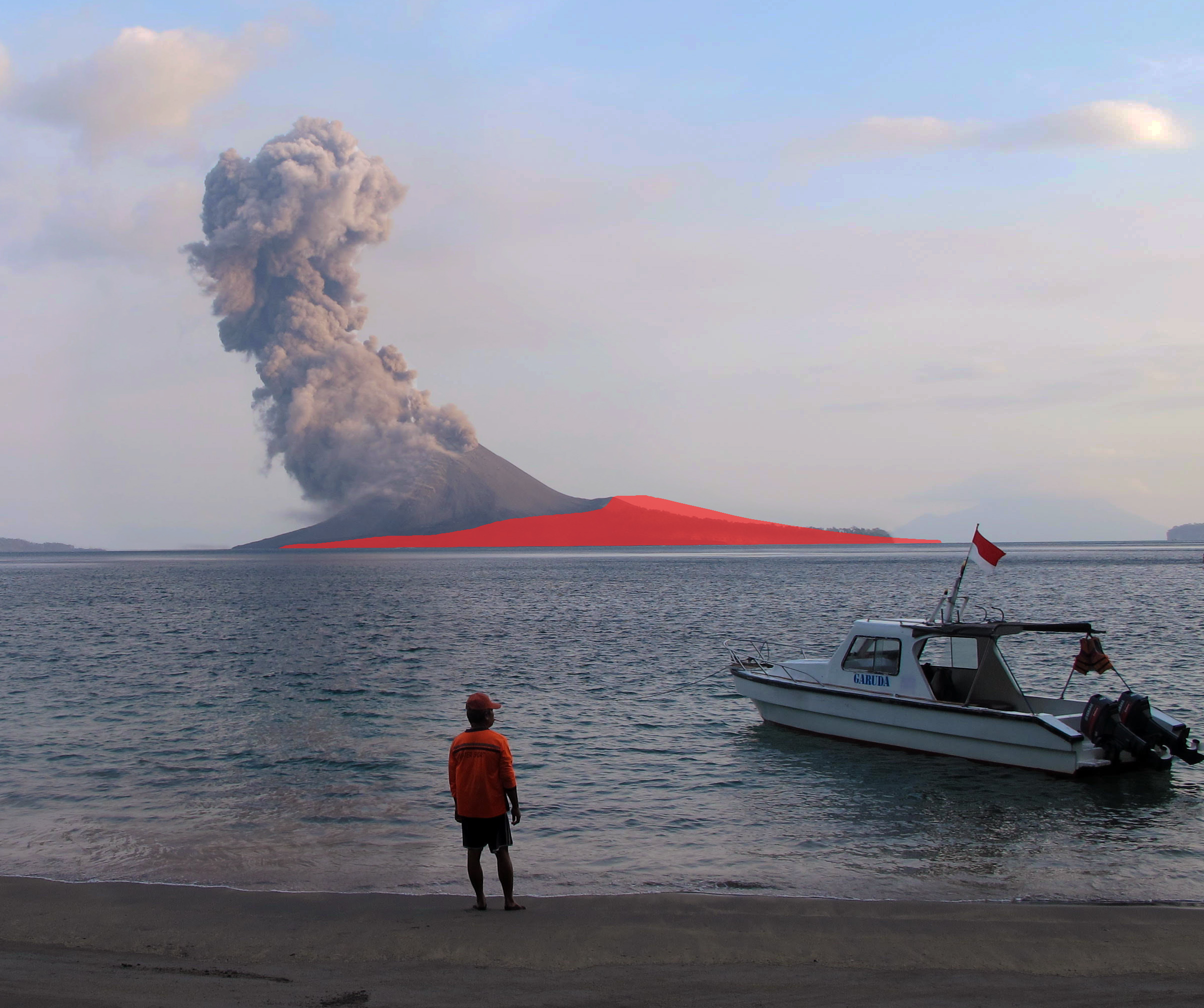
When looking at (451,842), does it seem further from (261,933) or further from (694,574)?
(694,574)

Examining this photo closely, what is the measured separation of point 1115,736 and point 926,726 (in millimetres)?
3286

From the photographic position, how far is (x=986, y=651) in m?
18.1

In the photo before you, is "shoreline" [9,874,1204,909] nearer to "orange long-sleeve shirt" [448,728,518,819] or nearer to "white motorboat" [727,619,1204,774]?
"orange long-sleeve shirt" [448,728,518,819]

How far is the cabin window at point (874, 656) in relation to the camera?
60.6ft

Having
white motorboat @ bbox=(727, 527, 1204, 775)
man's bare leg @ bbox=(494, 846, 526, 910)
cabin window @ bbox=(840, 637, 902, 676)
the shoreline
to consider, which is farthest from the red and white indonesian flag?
man's bare leg @ bbox=(494, 846, 526, 910)

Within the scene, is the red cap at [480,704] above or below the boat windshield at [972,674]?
above

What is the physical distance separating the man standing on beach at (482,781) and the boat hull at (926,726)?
11.0 meters

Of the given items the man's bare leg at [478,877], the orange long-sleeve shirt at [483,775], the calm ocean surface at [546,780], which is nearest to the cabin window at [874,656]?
the calm ocean surface at [546,780]

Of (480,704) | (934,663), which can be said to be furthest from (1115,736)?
(480,704)

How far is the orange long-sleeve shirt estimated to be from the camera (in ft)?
28.8

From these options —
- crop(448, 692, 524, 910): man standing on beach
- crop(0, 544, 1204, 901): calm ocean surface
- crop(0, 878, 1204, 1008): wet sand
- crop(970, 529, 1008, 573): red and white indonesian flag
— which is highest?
crop(970, 529, 1008, 573): red and white indonesian flag

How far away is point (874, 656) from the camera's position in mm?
18859

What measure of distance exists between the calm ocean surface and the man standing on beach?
1.92m

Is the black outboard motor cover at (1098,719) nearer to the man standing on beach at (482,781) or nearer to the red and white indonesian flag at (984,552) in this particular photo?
the red and white indonesian flag at (984,552)
